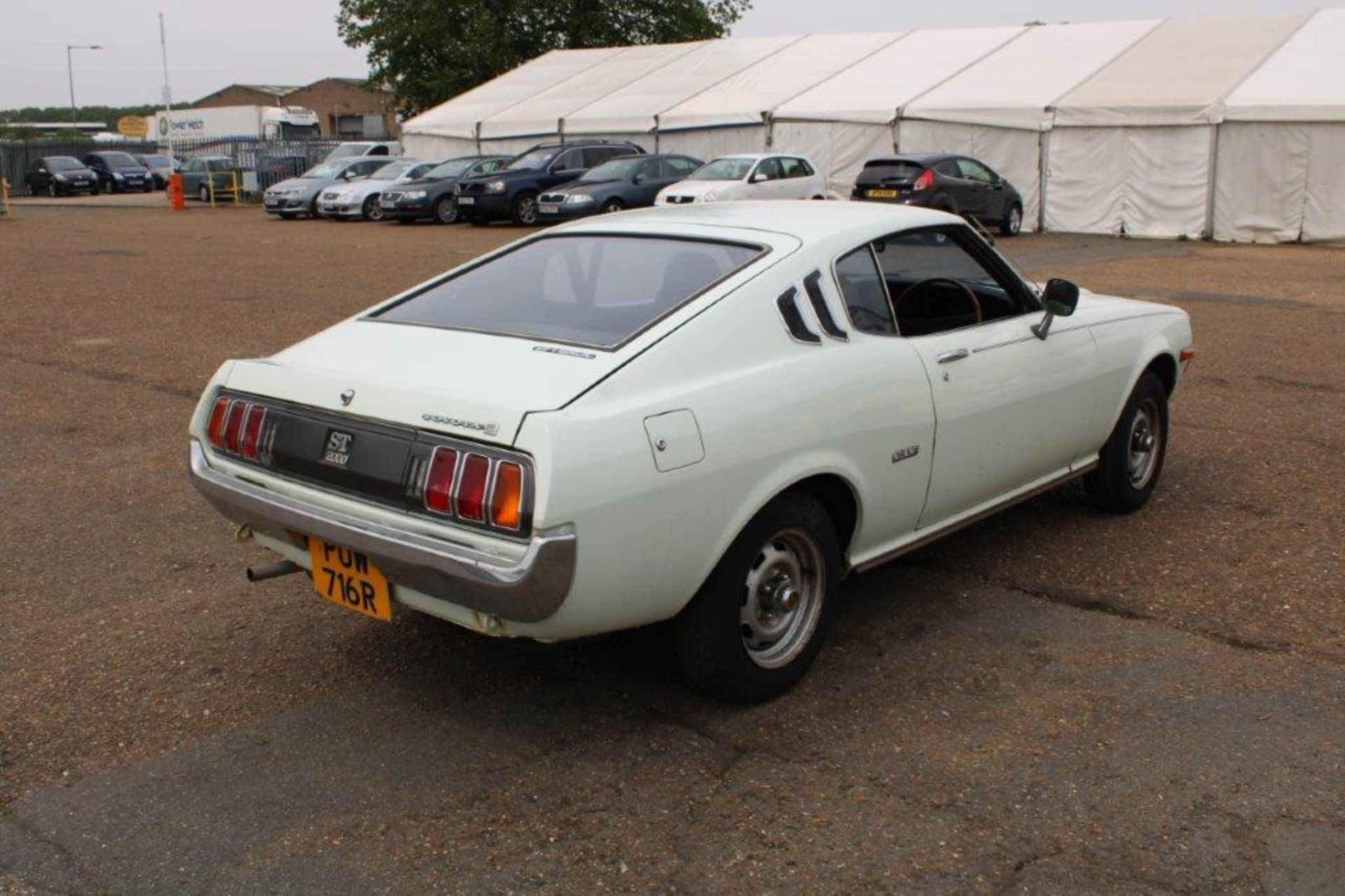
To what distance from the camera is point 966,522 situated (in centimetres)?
470

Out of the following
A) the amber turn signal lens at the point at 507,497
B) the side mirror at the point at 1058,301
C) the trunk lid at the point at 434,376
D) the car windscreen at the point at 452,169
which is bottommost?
the amber turn signal lens at the point at 507,497

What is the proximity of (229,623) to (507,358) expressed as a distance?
65.3 inches

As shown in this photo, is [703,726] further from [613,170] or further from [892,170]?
[613,170]

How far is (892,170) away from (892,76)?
256 inches

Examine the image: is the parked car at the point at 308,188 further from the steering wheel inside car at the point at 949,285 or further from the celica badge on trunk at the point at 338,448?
the celica badge on trunk at the point at 338,448

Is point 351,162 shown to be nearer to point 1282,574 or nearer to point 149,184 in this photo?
point 149,184

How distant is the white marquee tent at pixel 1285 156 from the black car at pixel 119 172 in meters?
35.3

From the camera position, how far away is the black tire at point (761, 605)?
3695 millimetres

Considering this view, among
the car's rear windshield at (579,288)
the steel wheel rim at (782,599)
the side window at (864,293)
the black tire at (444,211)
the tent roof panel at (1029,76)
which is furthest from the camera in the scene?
the black tire at (444,211)

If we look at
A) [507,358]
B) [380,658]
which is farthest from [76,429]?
[507,358]

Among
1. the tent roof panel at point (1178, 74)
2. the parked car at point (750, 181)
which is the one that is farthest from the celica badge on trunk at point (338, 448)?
the tent roof panel at point (1178, 74)

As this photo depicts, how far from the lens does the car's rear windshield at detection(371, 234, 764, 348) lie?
3.99 m

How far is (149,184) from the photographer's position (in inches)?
1736

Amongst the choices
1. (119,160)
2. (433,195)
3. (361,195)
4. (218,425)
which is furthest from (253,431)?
(119,160)
